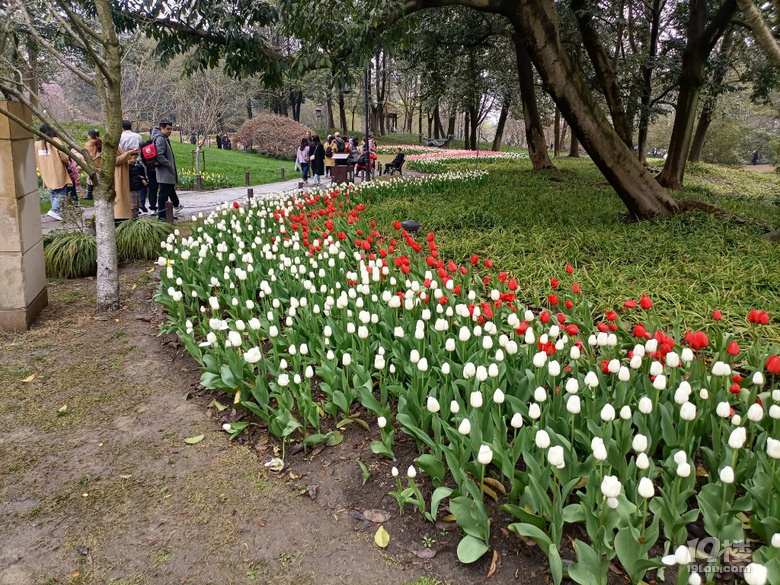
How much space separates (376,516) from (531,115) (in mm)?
15987

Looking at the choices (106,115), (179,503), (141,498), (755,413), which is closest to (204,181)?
(106,115)

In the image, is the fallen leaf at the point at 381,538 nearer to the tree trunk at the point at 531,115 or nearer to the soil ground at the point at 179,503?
the soil ground at the point at 179,503

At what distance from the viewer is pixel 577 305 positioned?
4699 mm

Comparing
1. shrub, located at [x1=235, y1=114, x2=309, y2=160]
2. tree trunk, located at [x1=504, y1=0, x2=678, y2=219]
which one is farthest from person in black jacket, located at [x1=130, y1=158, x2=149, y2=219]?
shrub, located at [x1=235, y1=114, x2=309, y2=160]

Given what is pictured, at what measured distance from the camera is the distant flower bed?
16484 mm

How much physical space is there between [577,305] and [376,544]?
2.92 metres

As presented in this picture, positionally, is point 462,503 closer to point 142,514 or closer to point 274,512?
point 274,512

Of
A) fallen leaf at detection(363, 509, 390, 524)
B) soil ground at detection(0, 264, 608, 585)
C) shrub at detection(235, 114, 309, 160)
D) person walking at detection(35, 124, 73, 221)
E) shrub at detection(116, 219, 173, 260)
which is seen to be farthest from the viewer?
shrub at detection(235, 114, 309, 160)

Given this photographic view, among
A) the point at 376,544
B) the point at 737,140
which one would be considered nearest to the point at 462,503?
the point at 376,544

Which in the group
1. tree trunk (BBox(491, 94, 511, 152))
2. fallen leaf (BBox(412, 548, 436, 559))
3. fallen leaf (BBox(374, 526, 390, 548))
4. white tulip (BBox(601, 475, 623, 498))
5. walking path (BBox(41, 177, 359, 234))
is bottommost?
fallen leaf (BBox(412, 548, 436, 559))

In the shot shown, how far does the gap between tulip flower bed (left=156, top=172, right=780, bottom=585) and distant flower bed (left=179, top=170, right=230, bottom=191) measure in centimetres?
1292

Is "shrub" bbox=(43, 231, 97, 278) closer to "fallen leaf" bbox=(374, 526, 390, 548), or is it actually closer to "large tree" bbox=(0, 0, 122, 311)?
→ "large tree" bbox=(0, 0, 122, 311)

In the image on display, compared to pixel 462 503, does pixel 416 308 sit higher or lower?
higher

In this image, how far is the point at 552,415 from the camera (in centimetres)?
284
